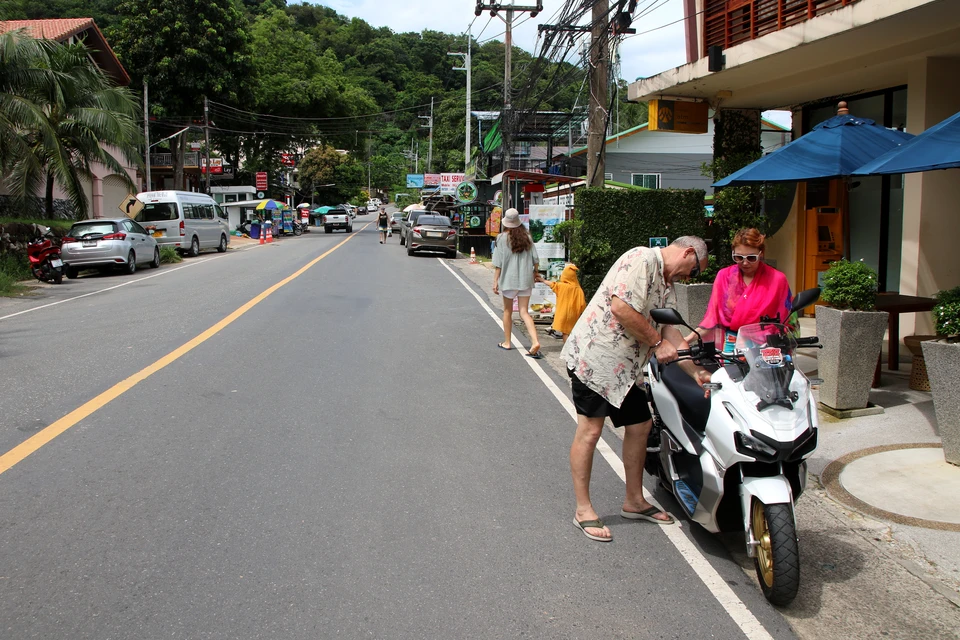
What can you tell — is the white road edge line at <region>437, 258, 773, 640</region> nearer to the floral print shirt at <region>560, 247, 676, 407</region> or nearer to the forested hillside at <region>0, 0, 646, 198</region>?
the floral print shirt at <region>560, 247, 676, 407</region>

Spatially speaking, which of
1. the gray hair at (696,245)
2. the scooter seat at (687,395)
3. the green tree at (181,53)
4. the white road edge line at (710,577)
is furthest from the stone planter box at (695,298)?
the green tree at (181,53)

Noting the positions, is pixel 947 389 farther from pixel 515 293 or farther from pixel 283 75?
pixel 283 75

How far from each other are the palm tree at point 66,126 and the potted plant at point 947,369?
2216cm

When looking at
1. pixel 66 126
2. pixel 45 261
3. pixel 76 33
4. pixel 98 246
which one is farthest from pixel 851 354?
pixel 76 33

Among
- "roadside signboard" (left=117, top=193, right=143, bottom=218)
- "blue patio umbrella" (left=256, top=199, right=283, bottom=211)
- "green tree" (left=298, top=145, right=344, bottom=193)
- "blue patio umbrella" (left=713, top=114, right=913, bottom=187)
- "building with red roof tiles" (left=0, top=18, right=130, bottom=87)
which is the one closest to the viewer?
"blue patio umbrella" (left=713, top=114, right=913, bottom=187)

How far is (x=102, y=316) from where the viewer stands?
1232 cm

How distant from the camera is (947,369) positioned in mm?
5512

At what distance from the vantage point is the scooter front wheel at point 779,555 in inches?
142

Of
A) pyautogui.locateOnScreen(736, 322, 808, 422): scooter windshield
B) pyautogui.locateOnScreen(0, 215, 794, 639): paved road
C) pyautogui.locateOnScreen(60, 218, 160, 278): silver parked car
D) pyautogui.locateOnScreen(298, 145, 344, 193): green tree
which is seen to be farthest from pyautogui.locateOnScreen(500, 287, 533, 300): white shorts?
pyautogui.locateOnScreen(298, 145, 344, 193): green tree

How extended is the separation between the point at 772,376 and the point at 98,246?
1972 centimetres

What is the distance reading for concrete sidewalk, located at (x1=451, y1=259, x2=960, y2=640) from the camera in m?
3.70

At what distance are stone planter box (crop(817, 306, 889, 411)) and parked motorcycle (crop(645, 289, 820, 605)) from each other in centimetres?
294

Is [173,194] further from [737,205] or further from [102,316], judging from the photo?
[737,205]

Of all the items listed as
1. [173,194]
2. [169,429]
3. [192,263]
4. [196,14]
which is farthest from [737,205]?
[196,14]
